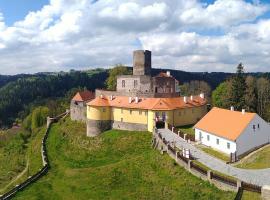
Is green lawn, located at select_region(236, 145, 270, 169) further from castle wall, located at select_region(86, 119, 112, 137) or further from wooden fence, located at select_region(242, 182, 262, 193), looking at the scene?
castle wall, located at select_region(86, 119, 112, 137)

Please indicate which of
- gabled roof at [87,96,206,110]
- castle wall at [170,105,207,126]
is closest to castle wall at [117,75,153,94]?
gabled roof at [87,96,206,110]

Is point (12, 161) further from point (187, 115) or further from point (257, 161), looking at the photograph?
point (257, 161)

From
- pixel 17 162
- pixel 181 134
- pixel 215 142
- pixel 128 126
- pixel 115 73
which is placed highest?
pixel 115 73

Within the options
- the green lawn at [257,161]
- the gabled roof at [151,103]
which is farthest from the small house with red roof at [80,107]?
the green lawn at [257,161]

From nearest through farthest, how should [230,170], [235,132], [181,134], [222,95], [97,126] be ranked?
1. [230,170]
2. [235,132]
3. [181,134]
4. [97,126]
5. [222,95]

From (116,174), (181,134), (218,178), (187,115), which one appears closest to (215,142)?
(181,134)

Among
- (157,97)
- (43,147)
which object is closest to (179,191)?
(157,97)
